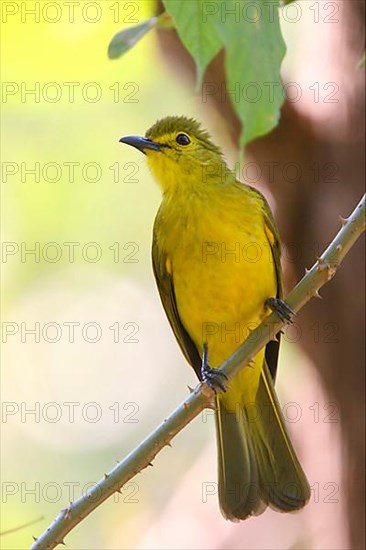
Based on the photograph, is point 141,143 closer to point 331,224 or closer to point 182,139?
point 182,139

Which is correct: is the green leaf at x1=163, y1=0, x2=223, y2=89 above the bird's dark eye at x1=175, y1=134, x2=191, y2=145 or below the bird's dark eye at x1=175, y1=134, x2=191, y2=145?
below

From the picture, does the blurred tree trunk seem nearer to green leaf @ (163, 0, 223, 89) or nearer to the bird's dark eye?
the bird's dark eye

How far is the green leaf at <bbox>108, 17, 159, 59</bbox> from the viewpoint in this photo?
1561 millimetres

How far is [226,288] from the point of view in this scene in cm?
313

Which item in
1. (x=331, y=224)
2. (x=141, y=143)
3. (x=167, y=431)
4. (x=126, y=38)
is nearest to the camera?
(x=126, y=38)

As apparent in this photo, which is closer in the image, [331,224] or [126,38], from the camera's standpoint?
[126,38]

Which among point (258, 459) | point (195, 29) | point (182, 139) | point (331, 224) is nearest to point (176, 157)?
point (182, 139)

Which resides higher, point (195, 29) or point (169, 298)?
point (169, 298)

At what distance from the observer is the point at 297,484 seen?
3072 mm

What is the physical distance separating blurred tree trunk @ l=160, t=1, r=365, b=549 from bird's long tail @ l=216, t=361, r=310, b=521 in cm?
26

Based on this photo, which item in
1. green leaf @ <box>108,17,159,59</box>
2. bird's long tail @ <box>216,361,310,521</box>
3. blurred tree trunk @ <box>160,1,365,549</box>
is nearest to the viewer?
green leaf @ <box>108,17,159,59</box>

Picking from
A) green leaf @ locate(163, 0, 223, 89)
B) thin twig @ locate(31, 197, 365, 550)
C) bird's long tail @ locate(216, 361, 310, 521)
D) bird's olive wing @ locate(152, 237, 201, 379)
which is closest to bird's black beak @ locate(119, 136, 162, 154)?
bird's olive wing @ locate(152, 237, 201, 379)

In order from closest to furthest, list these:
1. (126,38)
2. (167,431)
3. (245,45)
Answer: (245,45) < (126,38) < (167,431)

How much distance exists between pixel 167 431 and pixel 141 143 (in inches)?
68.5
